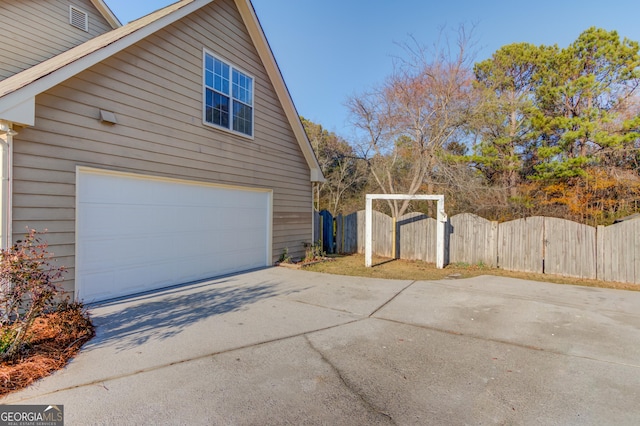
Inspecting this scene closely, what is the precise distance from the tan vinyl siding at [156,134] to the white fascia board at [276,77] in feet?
0.61

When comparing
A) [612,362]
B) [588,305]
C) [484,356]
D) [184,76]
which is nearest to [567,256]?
[588,305]

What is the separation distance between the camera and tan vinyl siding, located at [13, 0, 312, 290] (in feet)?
14.3

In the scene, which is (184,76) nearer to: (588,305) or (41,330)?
(41,330)

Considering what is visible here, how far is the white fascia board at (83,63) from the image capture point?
3.86m

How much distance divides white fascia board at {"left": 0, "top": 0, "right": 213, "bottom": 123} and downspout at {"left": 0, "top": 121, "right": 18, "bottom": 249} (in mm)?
340

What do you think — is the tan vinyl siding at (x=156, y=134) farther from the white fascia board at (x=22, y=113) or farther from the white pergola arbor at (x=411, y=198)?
the white pergola arbor at (x=411, y=198)

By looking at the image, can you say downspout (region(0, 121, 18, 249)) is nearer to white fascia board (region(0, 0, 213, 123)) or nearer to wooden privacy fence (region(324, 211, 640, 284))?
white fascia board (region(0, 0, 213, 123))

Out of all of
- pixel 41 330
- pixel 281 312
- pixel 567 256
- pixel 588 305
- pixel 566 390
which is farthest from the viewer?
pixel 567 256

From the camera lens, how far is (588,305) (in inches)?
216

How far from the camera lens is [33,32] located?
693 cm

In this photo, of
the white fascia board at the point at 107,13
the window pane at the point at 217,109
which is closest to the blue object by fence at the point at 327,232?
the window pane at the point at 217,109

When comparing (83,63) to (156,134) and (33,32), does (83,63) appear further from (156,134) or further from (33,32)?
(33,32)

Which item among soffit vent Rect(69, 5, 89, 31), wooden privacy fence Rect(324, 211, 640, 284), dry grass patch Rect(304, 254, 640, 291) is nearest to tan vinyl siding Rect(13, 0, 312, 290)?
dry grass patch Rect(304, 254, 640, 291)

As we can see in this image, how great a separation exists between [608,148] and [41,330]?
16342mm
